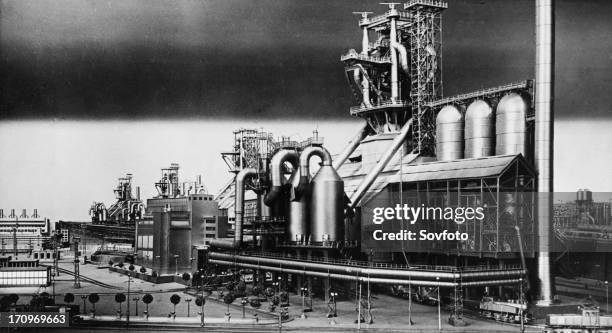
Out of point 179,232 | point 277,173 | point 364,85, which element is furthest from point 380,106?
point 179,232

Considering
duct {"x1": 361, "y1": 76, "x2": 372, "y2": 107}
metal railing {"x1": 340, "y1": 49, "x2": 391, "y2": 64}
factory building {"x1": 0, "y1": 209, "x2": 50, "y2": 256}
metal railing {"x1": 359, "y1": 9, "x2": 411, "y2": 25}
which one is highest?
metal railing {"x1": 359, "y1": 9, "x2": 411, "y2": 25}

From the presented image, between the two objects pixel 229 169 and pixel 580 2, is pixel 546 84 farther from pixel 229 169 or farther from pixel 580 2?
pixel 229 169

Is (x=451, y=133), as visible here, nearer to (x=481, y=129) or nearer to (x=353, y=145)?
(x=481, y=129)

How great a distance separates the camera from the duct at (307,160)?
73.0 m

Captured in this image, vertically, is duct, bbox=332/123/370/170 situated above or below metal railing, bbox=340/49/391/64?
below

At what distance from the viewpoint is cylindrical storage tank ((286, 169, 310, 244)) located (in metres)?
73.2

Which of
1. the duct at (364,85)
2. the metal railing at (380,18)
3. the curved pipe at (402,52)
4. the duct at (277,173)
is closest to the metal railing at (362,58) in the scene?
the curved pipe at (402,52)

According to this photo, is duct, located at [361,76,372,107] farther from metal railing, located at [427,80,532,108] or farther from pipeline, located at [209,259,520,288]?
pipeline, located at [209,259,520,288]

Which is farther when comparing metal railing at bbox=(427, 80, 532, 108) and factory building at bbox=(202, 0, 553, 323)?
metal railing at bbox=(427, 80, 532, 108)

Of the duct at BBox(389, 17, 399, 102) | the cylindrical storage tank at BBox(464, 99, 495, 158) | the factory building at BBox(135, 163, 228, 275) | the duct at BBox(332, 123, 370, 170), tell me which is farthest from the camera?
the factory building at BBox(135, 163, 228, 275)

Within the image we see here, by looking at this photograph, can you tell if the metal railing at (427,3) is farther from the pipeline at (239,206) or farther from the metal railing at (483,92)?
the pipeline at (239,206)

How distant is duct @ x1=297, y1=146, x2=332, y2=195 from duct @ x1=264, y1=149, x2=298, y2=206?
4.47m

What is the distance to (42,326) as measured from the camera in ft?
168

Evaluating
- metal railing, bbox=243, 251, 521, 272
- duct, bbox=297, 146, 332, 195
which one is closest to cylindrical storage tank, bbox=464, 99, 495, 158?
metal railing, bbox=243, 251, 521, 272
